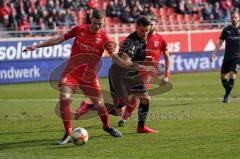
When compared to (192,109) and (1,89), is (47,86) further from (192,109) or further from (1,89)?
(192,109)

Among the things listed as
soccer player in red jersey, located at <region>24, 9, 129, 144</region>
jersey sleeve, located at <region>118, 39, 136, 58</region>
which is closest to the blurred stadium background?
soccer player in red jersey, located at <region>24, 9, 129, 144</region>

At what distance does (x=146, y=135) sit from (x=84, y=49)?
1945 millimetres

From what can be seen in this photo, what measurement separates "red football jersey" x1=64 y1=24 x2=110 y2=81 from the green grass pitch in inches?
48.3

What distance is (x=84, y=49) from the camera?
11.5 meters

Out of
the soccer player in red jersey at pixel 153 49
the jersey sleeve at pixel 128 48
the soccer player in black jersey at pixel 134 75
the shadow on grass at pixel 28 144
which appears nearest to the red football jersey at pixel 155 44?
the soccer player in red jersey at pixel 153 49

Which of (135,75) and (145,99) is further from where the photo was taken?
(135,75)

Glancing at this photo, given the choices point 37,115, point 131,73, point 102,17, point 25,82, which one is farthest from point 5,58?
point 102,17

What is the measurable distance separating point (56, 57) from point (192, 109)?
13399mm

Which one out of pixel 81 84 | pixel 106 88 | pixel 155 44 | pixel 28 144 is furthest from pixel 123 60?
pixel 106 88

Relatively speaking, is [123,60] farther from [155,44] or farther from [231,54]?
[231,54]

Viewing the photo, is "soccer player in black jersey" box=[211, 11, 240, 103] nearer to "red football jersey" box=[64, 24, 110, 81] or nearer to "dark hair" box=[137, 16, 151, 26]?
"dark hair" box=[137, 16, 151, 26]

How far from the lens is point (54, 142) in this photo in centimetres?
1123

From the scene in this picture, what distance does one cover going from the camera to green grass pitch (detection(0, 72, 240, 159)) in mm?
9961

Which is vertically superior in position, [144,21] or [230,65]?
[144,21]
